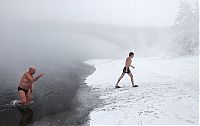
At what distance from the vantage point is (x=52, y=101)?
16516mm

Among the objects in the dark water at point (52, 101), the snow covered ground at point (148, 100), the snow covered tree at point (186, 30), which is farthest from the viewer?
the snow covered tree at point (186, 30)

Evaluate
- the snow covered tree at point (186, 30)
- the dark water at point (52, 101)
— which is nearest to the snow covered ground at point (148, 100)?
the dark water at point (52, 101)

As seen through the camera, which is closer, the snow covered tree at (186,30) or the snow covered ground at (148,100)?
the snow covered ground at (148,100)

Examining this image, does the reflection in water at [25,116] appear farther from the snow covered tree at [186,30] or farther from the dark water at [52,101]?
the snow covered tree at [186,30]

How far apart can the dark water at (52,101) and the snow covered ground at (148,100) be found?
719 mm

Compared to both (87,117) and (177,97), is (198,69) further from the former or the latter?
(87,117)

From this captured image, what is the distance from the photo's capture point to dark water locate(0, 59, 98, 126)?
1334 cm

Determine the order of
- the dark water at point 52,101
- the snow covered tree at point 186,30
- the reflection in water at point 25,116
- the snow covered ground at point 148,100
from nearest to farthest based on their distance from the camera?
the snow covered ground at point 148,100 → the reflection in water at point 25,116 → the dark water at point 52,101 → the snow covered tree at point 186,30

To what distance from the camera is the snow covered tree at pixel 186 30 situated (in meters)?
49.2

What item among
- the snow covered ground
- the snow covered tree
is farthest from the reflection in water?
the snow covered tree

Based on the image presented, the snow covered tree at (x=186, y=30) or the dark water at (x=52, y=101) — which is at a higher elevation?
the snow covered tree at (x=186, y=30)

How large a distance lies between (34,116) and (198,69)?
17138 mm

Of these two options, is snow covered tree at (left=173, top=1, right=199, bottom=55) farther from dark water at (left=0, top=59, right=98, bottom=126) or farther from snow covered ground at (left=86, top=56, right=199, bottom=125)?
dark water at (left=0, top=59, right=98, bottom=126)

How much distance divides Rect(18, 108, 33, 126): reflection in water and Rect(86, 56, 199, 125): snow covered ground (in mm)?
2611
